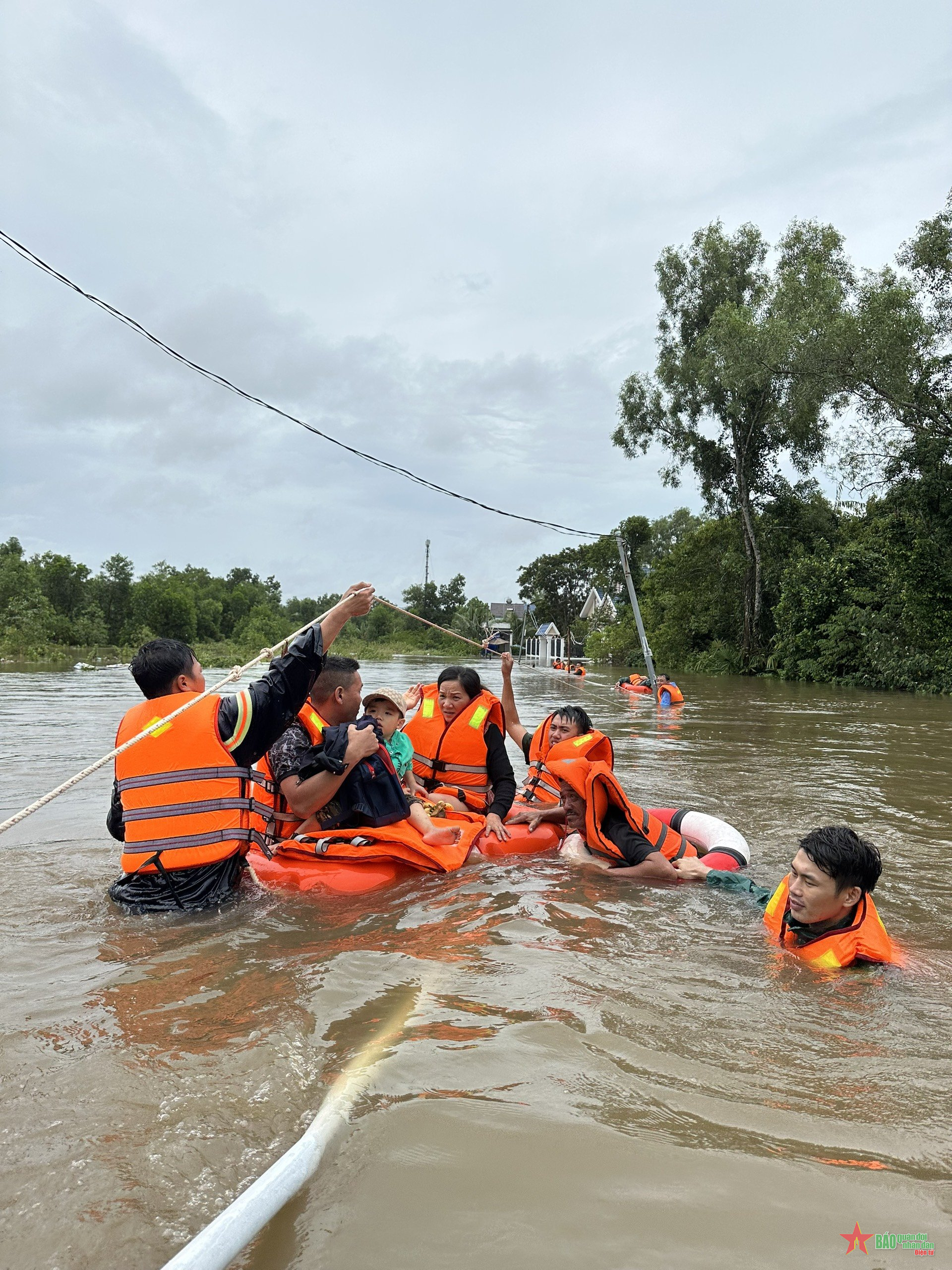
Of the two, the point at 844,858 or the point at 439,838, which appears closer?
the point at 844,858

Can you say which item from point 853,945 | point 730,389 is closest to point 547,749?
point 853,945

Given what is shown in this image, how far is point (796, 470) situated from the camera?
30141 mm

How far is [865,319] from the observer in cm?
1977

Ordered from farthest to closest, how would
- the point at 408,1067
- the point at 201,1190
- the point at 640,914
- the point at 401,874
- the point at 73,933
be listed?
the point at 401,874 → the point at 640,914 → the point at 73,933 → the point at 408,1067 → the point at 201,1190

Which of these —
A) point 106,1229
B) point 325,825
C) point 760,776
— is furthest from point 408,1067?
point 760,776

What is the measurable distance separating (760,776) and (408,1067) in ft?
22.7

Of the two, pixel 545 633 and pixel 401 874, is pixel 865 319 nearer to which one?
pixel 401 874

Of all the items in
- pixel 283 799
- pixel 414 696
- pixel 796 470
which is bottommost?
pixel 283 799

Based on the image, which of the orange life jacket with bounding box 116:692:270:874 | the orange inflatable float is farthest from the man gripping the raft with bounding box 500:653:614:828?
the orange life jacket with bounding box 116:692:270:874

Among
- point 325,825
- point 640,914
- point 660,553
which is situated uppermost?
point 660,553

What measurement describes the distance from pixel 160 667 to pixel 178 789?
1.81ft

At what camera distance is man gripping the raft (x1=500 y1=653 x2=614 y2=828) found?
523cm

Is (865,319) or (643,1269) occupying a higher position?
(865,319)

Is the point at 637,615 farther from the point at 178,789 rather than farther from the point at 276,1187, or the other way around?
the point at 276,1187
